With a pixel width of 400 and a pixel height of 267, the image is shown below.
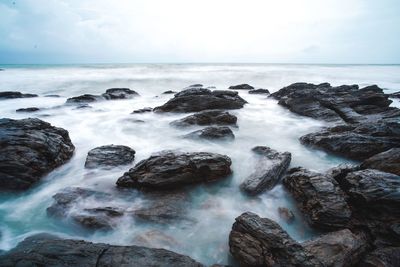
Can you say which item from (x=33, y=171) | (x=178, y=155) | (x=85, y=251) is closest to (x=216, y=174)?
(x=178, y=155)

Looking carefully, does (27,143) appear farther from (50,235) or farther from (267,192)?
(267,192)

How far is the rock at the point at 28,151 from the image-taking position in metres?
5.57

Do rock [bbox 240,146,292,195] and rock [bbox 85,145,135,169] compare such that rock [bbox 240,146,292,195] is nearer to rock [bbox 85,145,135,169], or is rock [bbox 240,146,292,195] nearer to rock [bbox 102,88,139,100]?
rock [bbox 85,145,135,169]

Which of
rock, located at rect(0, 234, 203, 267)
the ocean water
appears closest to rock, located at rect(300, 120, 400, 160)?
the ocean water

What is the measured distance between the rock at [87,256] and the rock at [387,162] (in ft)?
13.8

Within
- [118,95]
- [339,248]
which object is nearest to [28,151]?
[339,248]

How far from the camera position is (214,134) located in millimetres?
8555

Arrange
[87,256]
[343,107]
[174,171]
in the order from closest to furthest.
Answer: [87,256] < [174,171] < [343,107]

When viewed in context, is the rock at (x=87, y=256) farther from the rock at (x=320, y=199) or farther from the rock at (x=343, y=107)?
the rock at (x=343, y=107)

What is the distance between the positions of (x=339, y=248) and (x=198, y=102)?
369 inches

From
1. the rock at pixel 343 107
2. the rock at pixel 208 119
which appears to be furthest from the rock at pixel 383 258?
the rock at pixel 343 107

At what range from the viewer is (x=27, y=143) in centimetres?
632

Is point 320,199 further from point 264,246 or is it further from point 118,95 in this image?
point 118,95

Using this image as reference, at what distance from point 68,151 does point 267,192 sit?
529cm
